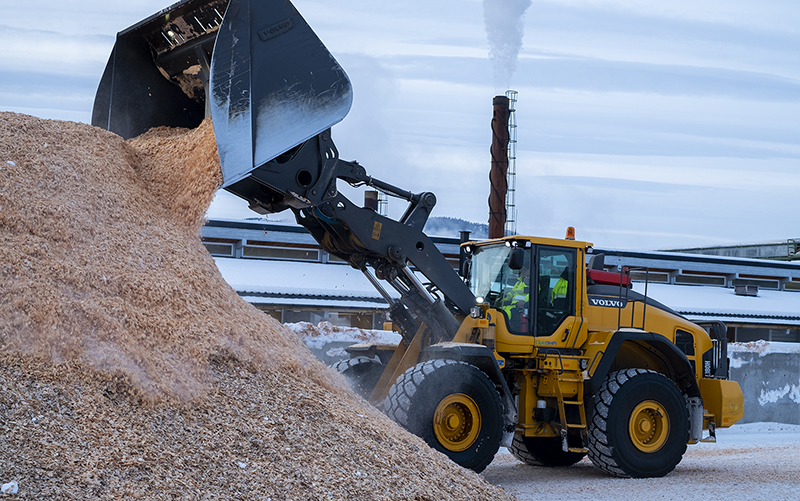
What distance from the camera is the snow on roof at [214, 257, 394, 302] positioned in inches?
650

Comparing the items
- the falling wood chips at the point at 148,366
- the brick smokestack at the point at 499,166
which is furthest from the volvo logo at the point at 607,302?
the brick smokestack at the point at 499,166

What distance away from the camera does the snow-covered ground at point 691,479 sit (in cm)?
668

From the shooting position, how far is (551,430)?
309 inches

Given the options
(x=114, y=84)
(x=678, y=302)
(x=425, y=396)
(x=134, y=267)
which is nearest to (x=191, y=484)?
(x=134, y=267)

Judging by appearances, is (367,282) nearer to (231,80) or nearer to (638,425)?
(638,425)

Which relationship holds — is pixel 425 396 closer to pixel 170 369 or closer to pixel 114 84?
pixel 170 369

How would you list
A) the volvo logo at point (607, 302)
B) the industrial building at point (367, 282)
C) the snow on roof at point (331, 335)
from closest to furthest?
the volvo logo at point (607, 302) → the snow on roof at point (331, 335) → the industrial building at point (367, 282)

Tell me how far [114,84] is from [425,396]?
4.04 meters

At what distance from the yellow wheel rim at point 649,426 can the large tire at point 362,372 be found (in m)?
2.57

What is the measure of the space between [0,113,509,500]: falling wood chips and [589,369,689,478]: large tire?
2484mm

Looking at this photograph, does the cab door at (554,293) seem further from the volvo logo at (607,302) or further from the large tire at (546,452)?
the large tire at (546,452)

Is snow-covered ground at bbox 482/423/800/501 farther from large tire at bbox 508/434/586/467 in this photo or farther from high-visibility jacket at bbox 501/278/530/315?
high-visibility jacket at bbox 501/278/530/315

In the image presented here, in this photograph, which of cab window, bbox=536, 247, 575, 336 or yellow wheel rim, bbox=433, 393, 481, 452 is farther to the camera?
cab window, bbox=536, 247, 575, 336

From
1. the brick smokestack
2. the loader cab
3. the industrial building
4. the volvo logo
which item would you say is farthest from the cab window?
the brick smokestack
